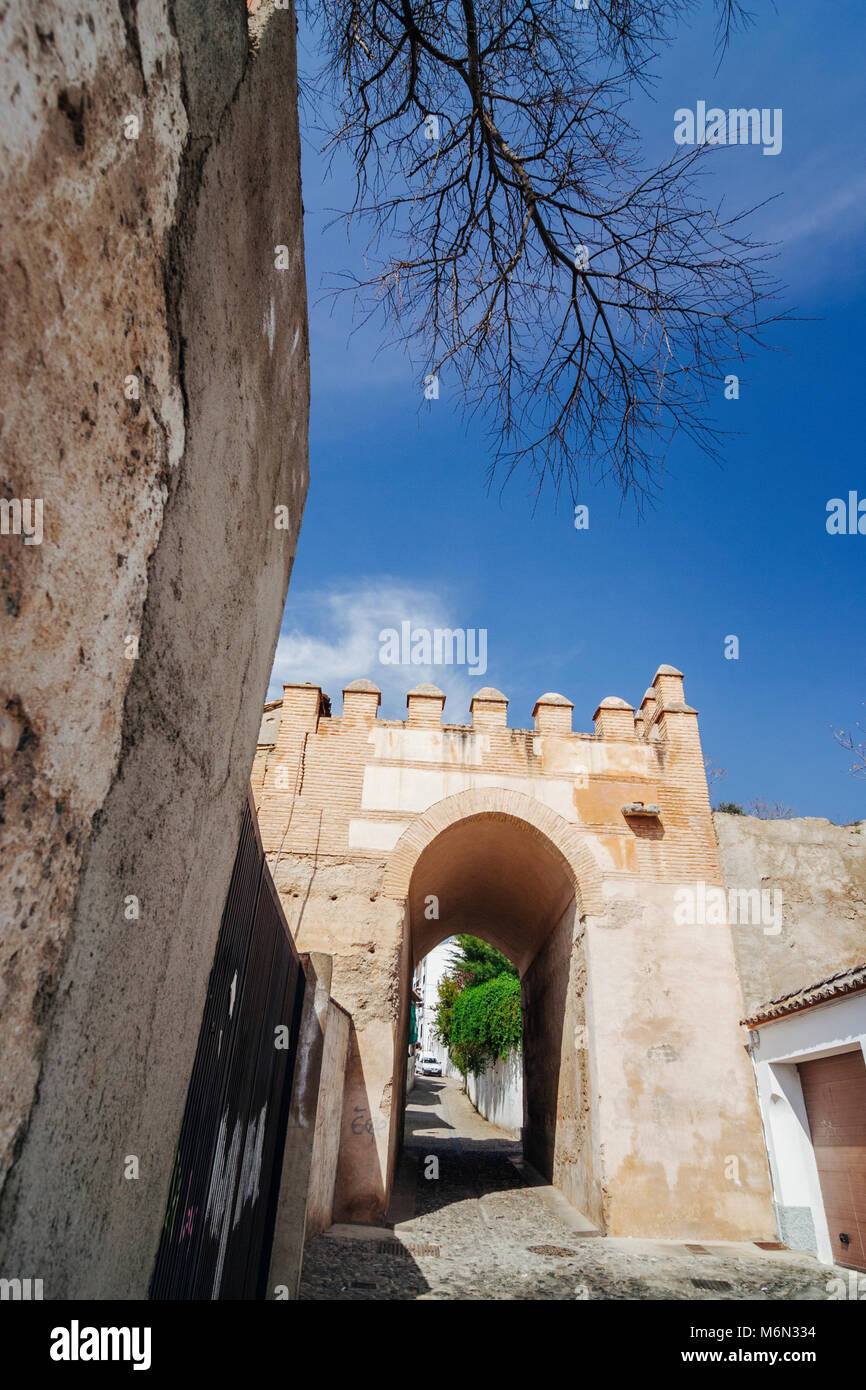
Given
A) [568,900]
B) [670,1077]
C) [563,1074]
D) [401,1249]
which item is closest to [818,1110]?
[670,1077]

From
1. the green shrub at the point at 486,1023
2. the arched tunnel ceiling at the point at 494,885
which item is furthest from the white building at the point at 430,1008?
the arched tunnel ceiling at the point at 494,885

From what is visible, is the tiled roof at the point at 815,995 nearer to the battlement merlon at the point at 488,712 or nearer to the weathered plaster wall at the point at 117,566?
the battlement merlon at the point at 488,712

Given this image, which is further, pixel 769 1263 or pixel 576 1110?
pixel 576 1110

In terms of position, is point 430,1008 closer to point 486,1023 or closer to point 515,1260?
point 486,1023

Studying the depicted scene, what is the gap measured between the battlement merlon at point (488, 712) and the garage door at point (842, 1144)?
4503 millimetres

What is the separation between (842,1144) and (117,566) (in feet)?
30.2

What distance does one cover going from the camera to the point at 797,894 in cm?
952

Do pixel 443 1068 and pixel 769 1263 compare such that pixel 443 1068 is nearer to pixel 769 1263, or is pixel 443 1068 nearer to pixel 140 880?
pixel 769 1263

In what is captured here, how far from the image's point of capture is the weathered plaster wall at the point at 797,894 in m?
9.06
